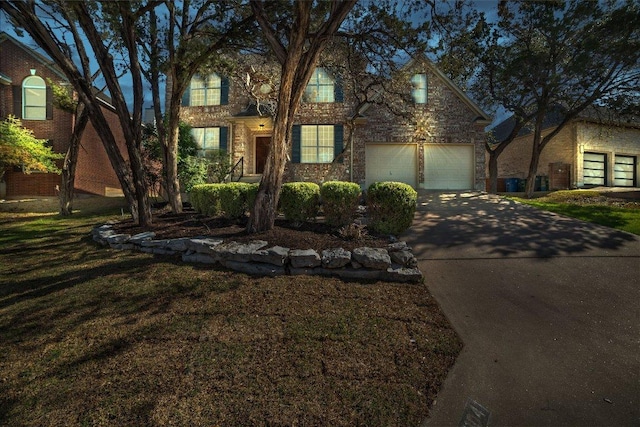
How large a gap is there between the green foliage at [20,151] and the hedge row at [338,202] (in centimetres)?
1186

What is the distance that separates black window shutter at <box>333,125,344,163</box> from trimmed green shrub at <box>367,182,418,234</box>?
9529 mm

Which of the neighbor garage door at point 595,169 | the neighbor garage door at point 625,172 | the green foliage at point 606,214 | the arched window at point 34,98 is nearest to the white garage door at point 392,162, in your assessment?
the green foliage at point 606,214

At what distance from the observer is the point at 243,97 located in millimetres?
16875

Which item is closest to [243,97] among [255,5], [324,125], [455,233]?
[324,125]

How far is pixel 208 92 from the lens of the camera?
17172mm

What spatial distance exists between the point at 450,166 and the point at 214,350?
15863 mm

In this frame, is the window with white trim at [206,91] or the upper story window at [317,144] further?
the window with white trim at [206,91]

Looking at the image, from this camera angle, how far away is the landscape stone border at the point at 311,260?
4859 mm

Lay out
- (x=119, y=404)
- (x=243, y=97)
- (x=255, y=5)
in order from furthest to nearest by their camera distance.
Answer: (x=243, y=97) → (x=255, y=5) → (x=119, y=404)

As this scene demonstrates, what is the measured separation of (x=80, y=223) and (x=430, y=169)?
15172 mm

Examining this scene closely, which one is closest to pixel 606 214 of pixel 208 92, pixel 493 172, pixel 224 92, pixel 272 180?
pixel 493 172

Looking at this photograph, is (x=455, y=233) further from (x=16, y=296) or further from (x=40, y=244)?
(x=40, y=244)

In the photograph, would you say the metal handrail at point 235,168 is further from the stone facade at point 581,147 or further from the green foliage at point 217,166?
the stone facade at point 581,147

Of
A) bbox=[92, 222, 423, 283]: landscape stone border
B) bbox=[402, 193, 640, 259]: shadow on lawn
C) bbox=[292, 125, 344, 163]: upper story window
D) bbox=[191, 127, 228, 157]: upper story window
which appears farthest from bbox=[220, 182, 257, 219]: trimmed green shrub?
bbox=[191, 127, 228, 157]: upper story window
